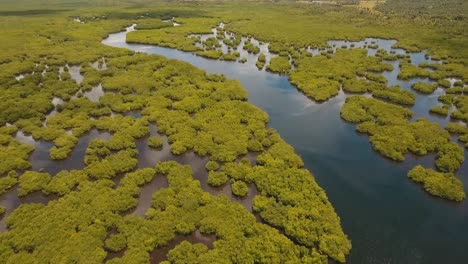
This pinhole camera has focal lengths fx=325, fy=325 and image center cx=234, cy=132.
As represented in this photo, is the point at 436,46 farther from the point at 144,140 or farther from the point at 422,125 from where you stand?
the point at 144,140

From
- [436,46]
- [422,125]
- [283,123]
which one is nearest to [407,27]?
[436,46]

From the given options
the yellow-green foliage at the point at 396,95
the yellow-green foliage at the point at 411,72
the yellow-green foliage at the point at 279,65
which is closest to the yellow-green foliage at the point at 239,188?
the yellow-green foliage at the point at 396,95

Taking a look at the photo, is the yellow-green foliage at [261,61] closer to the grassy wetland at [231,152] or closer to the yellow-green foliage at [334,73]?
the grassy wetland at [231,152]

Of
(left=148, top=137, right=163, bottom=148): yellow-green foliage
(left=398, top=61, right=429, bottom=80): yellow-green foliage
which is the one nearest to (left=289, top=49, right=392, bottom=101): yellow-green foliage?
(left=398, top=61, right=429, bottom=80): yellow-green foliage

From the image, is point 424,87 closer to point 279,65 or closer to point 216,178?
point 279,65

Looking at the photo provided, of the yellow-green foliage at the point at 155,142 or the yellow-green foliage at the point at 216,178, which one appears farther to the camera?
the yellow-green foliage at the point at 155,142

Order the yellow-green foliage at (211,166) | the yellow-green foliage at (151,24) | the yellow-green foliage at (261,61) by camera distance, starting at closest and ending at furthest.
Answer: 1. the yellow-green foliage at (211,166)
2. the yellow-green foliage at (261,61)
3. the yellow-green foliage at (151,24)

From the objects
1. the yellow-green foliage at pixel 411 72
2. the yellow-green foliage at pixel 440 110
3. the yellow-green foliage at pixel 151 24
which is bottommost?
the yellow-green foliage at pixel 440 110
